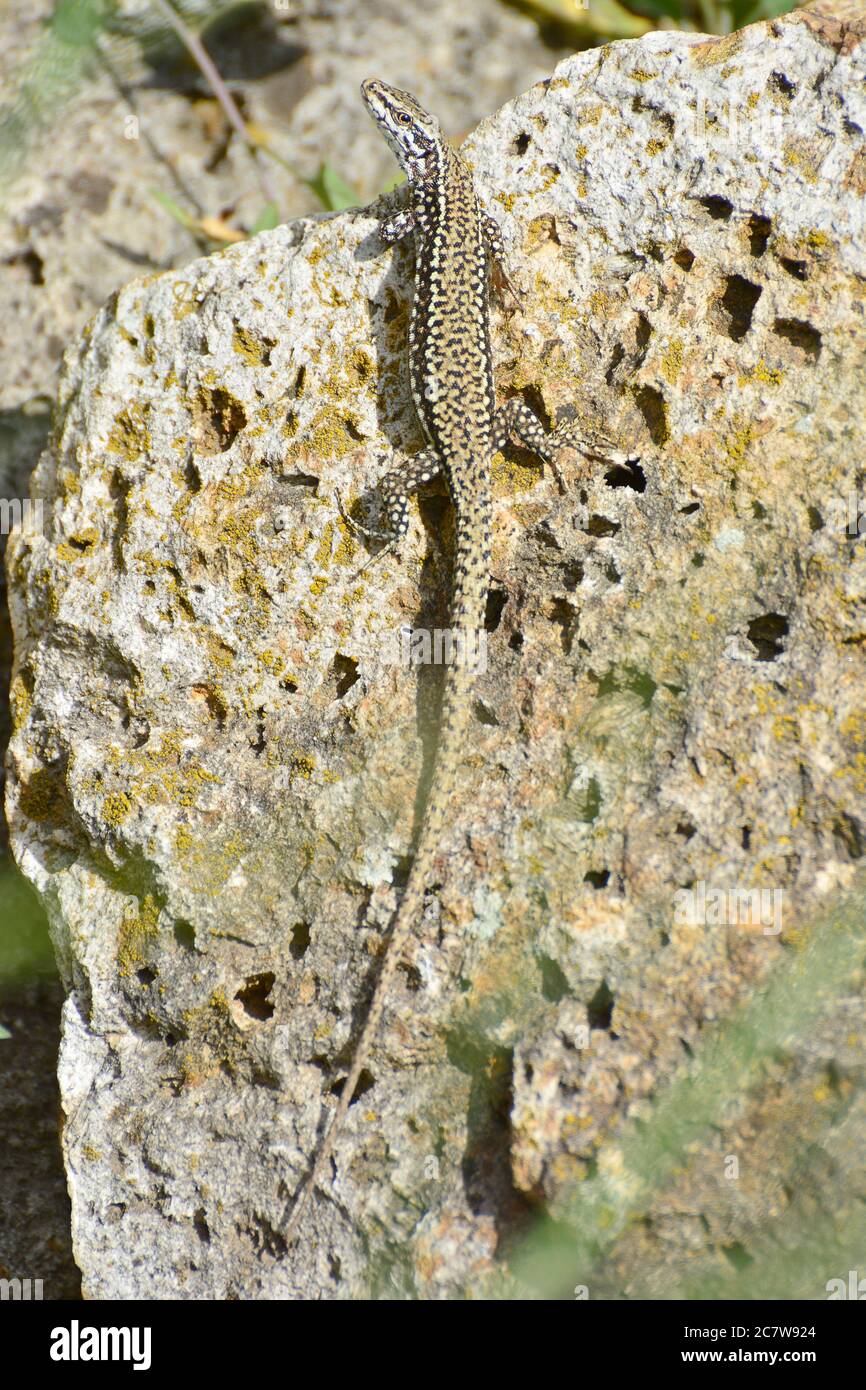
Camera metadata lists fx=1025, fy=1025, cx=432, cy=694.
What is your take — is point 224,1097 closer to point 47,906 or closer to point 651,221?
point 47,906

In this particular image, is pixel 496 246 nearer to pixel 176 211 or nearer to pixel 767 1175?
pixel 176 211

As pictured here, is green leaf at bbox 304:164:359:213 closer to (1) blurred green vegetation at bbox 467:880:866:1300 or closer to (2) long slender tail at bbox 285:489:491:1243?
(2) long slender tail at bbox 285:489:491:1243

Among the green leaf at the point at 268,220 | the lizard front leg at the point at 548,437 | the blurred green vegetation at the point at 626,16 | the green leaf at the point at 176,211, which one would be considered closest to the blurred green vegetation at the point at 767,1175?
the lizard front leg at the point at 548,437

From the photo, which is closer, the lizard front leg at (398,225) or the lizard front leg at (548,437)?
the lizard front leg at (548,437)

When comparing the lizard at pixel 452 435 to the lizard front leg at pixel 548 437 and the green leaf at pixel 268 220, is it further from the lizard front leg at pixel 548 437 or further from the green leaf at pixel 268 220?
the green leaf at pixel 268 220

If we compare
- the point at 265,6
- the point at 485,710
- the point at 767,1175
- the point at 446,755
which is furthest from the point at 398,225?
the point at 265,6

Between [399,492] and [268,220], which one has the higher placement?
[268,220]

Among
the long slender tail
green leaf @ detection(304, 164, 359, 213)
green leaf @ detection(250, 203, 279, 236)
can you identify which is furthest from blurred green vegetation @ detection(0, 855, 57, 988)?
green leaf @ detection(304, 164, 359, 213)
